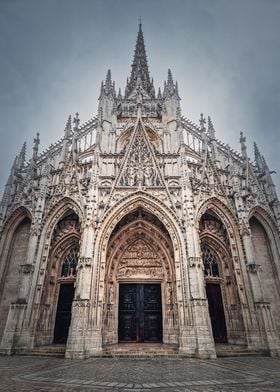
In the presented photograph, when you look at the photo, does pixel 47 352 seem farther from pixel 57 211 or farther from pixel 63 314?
pixel 57 211

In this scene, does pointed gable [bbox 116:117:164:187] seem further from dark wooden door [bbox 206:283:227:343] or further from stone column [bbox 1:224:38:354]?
dark wooden door [bbox 206:283:227:343]

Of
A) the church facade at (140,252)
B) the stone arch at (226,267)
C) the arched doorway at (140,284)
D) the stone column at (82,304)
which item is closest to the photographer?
the stone column at (82,304)

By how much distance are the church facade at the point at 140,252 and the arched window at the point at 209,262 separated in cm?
7

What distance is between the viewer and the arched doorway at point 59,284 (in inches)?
540

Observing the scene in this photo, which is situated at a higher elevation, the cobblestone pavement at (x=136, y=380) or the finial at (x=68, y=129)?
the finial at (x=68, y=129)

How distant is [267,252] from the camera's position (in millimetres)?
15953

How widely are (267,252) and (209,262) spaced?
13.2ft

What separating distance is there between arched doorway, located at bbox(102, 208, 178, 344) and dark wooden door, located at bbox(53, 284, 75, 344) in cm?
254

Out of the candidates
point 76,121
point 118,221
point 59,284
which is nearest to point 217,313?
point 118,221

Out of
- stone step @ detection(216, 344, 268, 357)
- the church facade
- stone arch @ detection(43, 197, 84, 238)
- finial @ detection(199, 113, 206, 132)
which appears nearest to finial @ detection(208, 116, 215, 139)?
finial @ detection(199, 113, 206, 132)

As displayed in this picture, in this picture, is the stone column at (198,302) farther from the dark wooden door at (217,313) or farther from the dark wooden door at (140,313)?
the dark wooden door at (140,313)

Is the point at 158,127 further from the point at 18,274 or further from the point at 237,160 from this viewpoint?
the point at 18,274

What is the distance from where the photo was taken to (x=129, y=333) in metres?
14.1

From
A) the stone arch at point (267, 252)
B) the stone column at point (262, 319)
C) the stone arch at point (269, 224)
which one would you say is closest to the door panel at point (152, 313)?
the stone column at point (262, 319)
